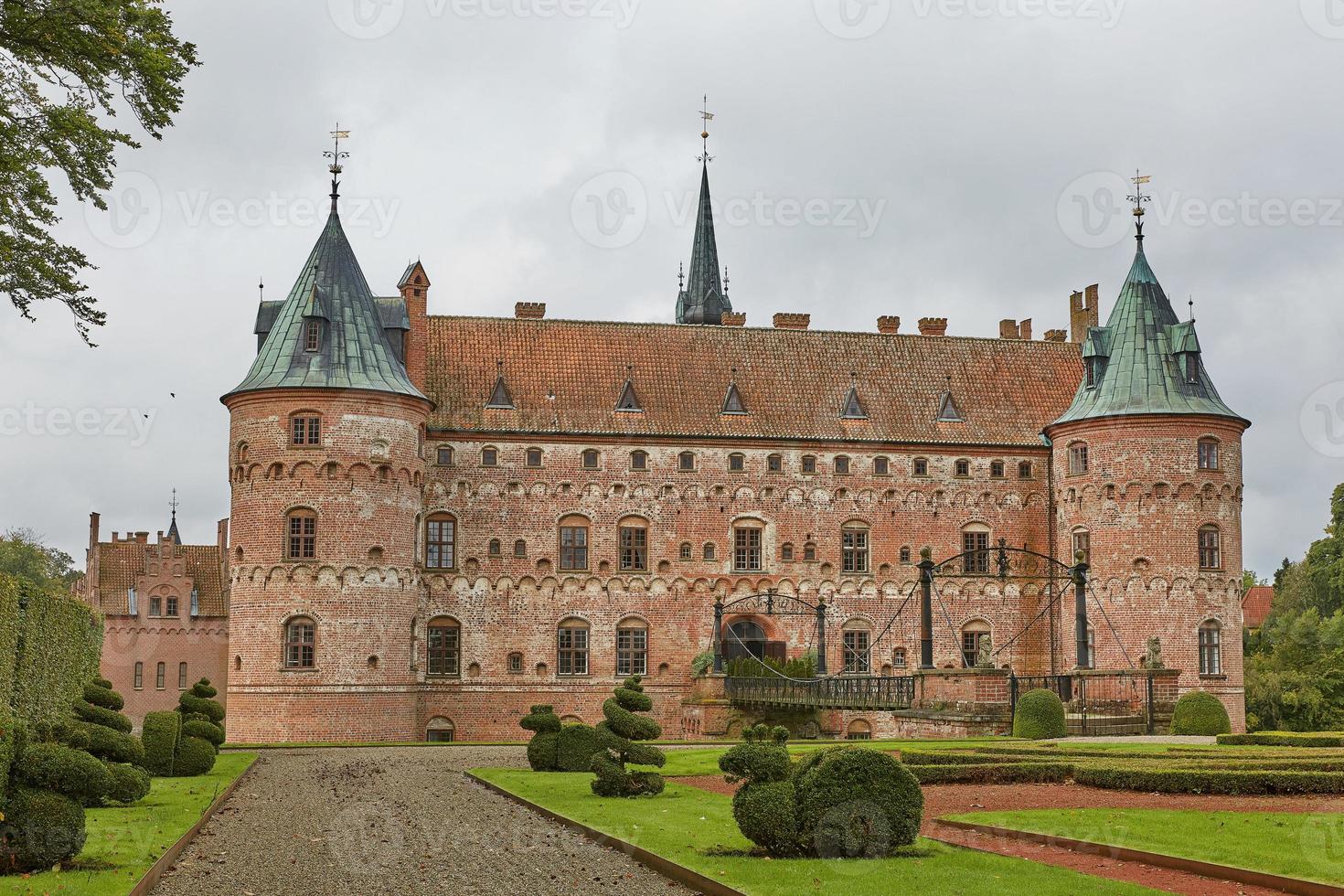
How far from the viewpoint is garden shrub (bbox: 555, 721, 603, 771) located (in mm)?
27203

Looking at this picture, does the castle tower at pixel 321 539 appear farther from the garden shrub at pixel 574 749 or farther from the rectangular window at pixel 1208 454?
the rectangular window at pixel 1208 454

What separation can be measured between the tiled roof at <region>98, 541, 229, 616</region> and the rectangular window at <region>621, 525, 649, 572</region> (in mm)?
25360

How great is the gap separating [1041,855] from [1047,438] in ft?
128

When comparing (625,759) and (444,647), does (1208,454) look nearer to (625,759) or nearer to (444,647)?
(444,647)

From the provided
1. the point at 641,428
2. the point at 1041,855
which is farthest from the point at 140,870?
the point at 641,428

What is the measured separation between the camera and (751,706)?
4453 centimetres

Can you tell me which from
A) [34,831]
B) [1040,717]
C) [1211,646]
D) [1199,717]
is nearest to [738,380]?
[1211,646]

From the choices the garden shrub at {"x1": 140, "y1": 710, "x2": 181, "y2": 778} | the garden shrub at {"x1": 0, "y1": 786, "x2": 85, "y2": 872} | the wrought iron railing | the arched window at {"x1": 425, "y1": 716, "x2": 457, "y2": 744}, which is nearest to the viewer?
the garden shrub at {"x1": 0, "y1": 786, "x2": 85, "y2": 872}

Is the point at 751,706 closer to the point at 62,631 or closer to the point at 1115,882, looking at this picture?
the point at 62,631

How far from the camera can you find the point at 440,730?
47.3 m

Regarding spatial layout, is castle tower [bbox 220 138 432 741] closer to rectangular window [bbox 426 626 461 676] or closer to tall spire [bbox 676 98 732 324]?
rectangular window [bbox 426 626 461 676]

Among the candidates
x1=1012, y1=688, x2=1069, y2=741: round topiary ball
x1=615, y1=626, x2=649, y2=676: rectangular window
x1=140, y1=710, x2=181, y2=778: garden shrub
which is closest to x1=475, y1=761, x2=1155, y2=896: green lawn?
x1=140, y1=710, x2=181, y2=778: garden shrub

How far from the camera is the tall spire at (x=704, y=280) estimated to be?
62.2 m

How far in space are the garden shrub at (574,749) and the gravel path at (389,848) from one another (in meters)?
2.22
